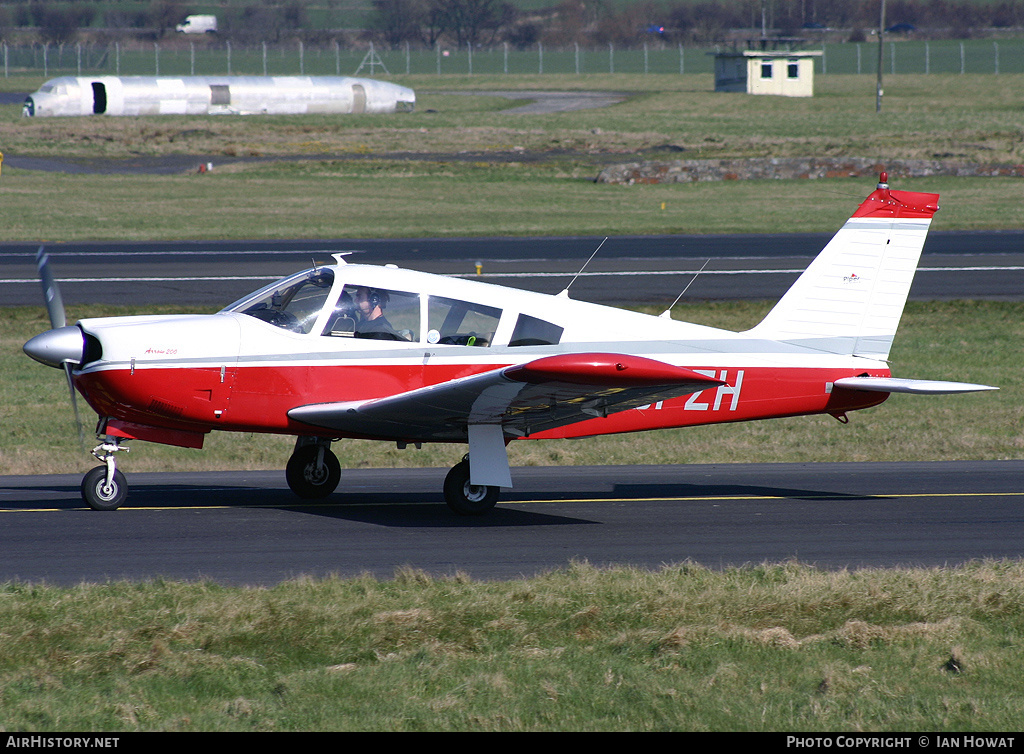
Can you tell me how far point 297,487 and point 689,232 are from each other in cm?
2693

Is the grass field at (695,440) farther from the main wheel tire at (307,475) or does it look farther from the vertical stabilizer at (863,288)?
the vertical stabilizer at (863,288)

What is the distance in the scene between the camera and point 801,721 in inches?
239

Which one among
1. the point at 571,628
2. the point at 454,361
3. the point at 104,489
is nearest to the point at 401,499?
the point at 454,361

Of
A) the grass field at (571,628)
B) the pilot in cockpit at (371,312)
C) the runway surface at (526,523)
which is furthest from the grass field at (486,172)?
the pilot in cockpit at (371,312)

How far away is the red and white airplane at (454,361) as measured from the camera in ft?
33.0

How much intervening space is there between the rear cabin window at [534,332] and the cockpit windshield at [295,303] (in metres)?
1.77

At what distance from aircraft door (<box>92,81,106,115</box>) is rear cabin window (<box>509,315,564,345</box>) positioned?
234ft

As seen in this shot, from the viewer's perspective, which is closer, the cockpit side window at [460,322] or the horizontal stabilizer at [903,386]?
the cockpit side window at [460,322]

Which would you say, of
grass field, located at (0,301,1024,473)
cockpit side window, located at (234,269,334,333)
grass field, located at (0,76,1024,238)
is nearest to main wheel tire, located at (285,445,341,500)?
cockpit side window, located at (234,269,334,333)

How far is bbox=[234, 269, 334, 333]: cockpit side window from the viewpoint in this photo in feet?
34.4

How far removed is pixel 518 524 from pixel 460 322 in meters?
1.97

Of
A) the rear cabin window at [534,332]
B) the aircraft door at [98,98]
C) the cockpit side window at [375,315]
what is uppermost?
the aircraft door at [98,98]

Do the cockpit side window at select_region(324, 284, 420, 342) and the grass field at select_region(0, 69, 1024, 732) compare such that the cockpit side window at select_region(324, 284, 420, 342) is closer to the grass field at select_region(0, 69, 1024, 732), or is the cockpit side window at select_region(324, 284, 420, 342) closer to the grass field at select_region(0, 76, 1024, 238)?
the grass field at select_region(0, 69, 1024, 732)

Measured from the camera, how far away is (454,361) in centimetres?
1062
